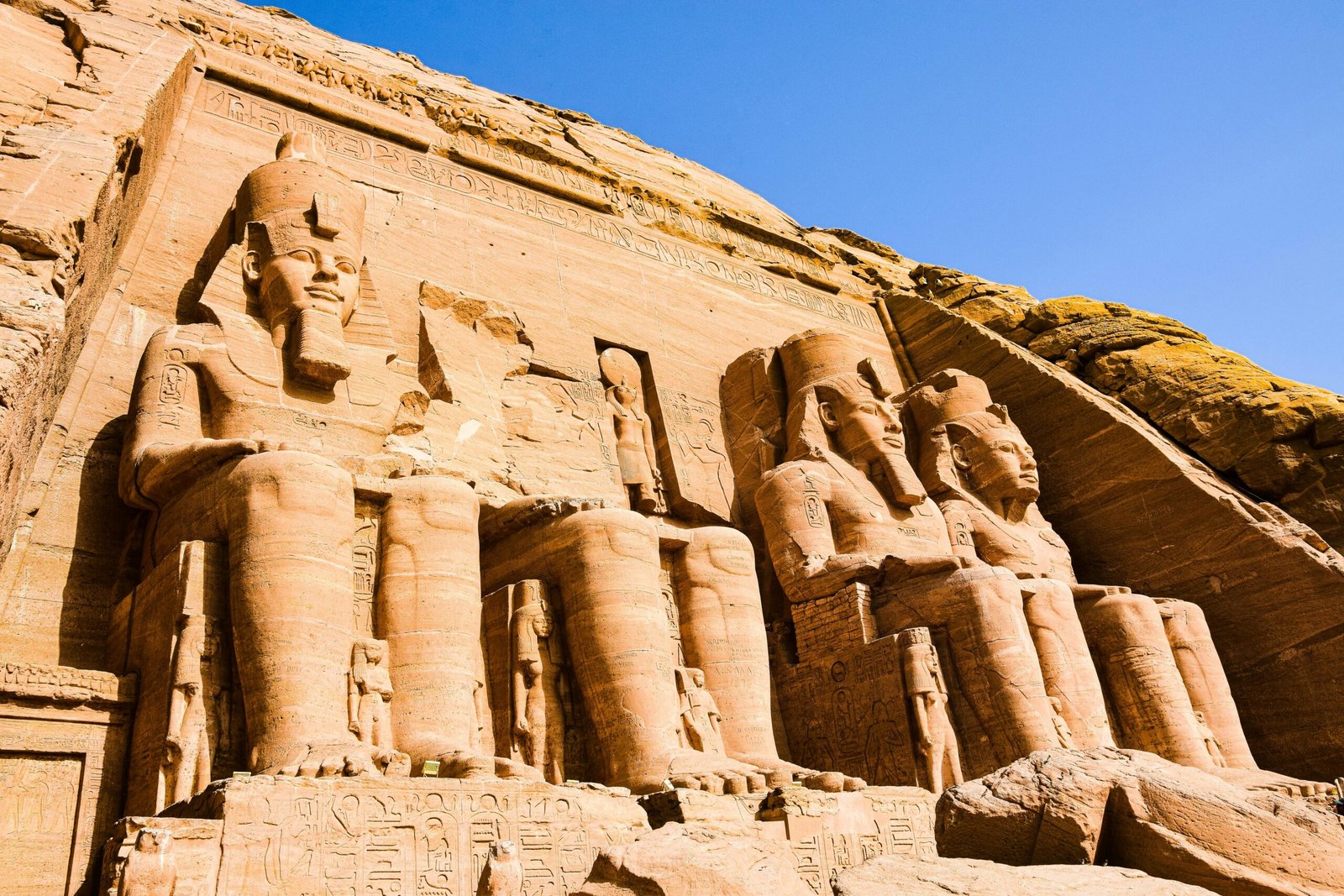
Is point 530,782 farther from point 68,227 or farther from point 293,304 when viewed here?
point 293,304

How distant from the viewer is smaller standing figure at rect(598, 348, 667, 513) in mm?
7074

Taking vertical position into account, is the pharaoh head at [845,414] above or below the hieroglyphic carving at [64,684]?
above

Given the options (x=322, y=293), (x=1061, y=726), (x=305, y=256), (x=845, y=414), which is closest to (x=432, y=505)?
(x=322, y=293)

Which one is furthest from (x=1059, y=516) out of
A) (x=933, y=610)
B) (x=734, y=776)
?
(x=734, y=776)

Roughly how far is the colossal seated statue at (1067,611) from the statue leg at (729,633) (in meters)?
1.57

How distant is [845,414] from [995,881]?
187 inches

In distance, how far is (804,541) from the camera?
655 cm

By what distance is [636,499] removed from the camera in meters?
7.06

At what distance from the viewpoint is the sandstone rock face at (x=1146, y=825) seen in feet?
9.92

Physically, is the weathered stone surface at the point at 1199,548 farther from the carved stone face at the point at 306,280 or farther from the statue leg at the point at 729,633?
the carved stone face at the point at 306,280

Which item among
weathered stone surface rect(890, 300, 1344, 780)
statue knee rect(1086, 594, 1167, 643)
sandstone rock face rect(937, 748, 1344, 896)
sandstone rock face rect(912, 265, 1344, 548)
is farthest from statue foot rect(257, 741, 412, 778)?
sandstone rock face rect(912, 265, 1344, 548)

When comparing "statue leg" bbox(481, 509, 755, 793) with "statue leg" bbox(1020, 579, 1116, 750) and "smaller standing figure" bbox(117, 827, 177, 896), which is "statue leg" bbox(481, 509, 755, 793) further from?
"statue leg" bbox(1020, 579, 1116, 750)

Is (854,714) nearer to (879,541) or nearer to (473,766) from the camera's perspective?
(879,541)

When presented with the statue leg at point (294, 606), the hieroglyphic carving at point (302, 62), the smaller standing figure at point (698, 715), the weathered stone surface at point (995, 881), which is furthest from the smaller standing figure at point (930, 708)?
the hieroglyphic carving at point (302, 62)
